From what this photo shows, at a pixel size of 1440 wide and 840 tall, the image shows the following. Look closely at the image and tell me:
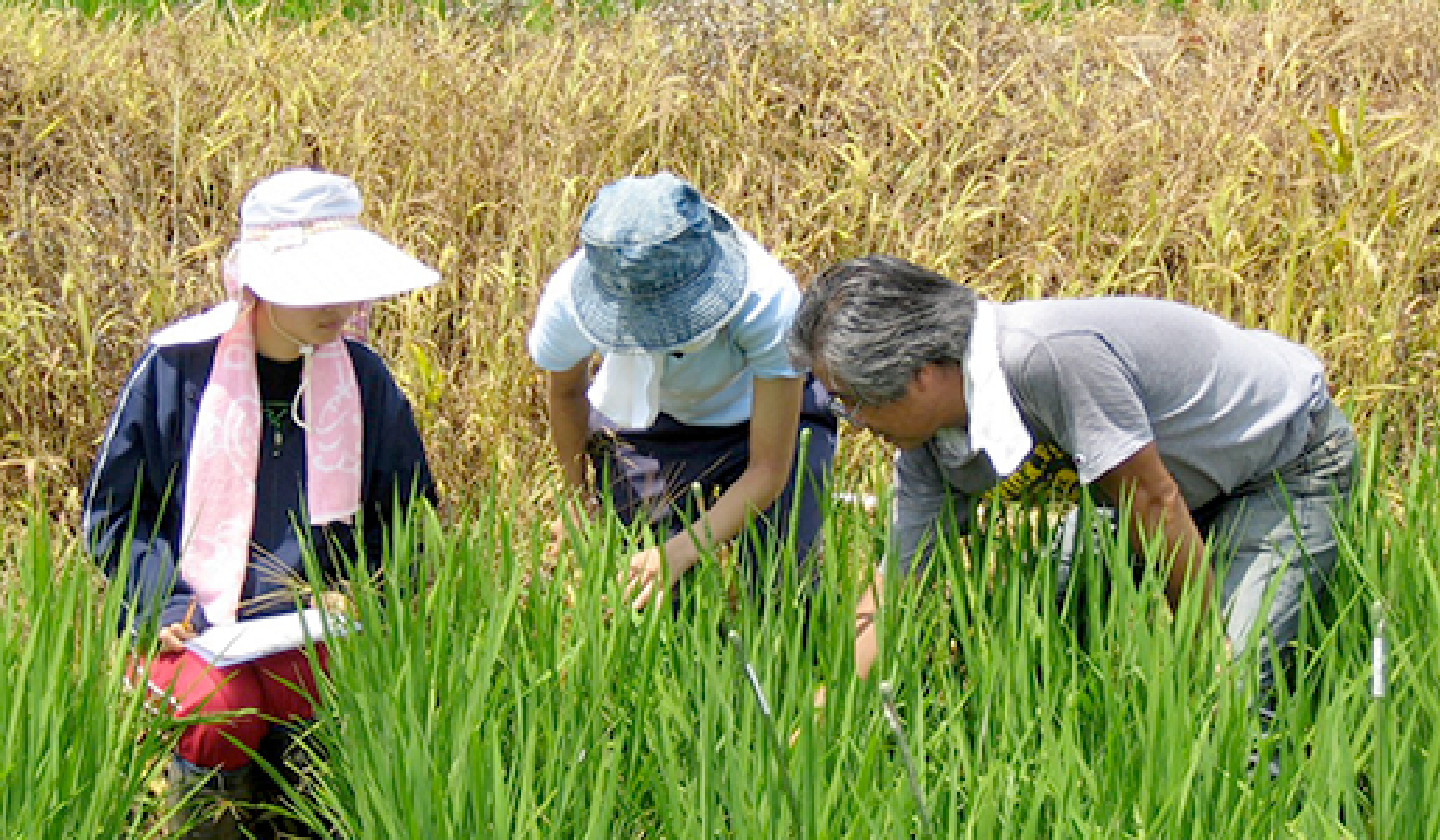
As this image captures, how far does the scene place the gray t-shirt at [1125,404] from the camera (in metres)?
2.29

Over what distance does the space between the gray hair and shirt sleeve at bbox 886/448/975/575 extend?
0.31 metres

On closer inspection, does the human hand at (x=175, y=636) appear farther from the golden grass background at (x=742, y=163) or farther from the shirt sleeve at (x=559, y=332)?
the golden grass background at (x=742, y=163)

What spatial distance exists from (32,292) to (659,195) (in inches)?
86.2

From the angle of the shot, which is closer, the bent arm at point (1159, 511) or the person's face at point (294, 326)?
→ the bent arm at point (1159, 511)

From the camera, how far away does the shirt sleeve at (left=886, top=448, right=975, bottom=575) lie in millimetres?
2598

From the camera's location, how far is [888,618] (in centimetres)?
233

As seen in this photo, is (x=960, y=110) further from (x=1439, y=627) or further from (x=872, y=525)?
(x=1439, y=627)

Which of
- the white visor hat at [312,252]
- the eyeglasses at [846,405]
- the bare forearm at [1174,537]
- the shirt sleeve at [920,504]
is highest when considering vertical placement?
the white visor hat at [312,252]

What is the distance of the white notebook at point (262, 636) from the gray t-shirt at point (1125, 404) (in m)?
0.83

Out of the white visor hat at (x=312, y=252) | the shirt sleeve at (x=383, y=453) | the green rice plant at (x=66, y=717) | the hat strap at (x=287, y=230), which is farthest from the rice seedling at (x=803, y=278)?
the hat strap at (x=287, y=230)

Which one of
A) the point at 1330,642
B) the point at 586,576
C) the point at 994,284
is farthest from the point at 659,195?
the point at 994,284

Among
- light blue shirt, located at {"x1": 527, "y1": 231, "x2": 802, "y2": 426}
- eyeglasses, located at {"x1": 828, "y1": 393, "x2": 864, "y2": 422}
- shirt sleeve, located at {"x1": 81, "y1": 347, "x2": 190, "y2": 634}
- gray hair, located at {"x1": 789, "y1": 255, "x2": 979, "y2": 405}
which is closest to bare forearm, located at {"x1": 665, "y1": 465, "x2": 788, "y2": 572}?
light blue shirt, located at {"x1": 527, "y1": 231, "x2": 802, "y2": 426}

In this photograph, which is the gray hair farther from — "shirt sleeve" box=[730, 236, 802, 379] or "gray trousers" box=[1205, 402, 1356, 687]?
"gray trousers" box=[1205, 402, 1356, 687]

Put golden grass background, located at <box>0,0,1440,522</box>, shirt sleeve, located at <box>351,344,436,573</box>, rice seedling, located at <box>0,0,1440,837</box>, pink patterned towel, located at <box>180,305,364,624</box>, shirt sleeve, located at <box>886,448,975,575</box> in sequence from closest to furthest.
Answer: rice seedling, located at <box>0,0,1440,837</box> → shirt sleeve, located at <box>886,448,975,575</box> → pink patterned towel, located at <box>180,305,364,624</box> → shirt sleeve, located at <box>351,344,436,573</box> → golden grass background, located at <box>0,0,1440,522</box>
